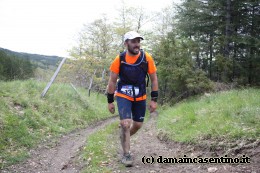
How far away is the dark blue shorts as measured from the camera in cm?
573

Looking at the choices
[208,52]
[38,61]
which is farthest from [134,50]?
[38,61]

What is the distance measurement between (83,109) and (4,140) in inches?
295

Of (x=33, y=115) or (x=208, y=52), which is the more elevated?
(x=208, y=52)

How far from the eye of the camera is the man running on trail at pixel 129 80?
5664 millimetres

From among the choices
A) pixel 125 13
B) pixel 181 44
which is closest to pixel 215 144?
pixel 181 44

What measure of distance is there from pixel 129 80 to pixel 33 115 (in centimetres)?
562

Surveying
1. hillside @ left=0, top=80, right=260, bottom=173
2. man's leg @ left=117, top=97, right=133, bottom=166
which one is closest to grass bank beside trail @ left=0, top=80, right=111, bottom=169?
hillside @ left=0, top=80, right=260, bottom=173

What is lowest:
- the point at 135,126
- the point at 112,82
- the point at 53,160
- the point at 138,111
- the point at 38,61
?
the point at 53,160

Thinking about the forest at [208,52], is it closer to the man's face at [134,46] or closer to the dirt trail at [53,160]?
the dirt trail at [53,160]

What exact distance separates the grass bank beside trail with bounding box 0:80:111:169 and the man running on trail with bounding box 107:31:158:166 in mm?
2959

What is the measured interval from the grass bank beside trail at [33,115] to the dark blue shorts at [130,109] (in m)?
3.03

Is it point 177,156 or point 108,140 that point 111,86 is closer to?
point 177,156

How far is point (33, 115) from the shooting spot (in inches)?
389

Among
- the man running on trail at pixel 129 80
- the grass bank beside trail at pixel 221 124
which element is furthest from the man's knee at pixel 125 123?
the grass bank beside trail at pixel 221 124
